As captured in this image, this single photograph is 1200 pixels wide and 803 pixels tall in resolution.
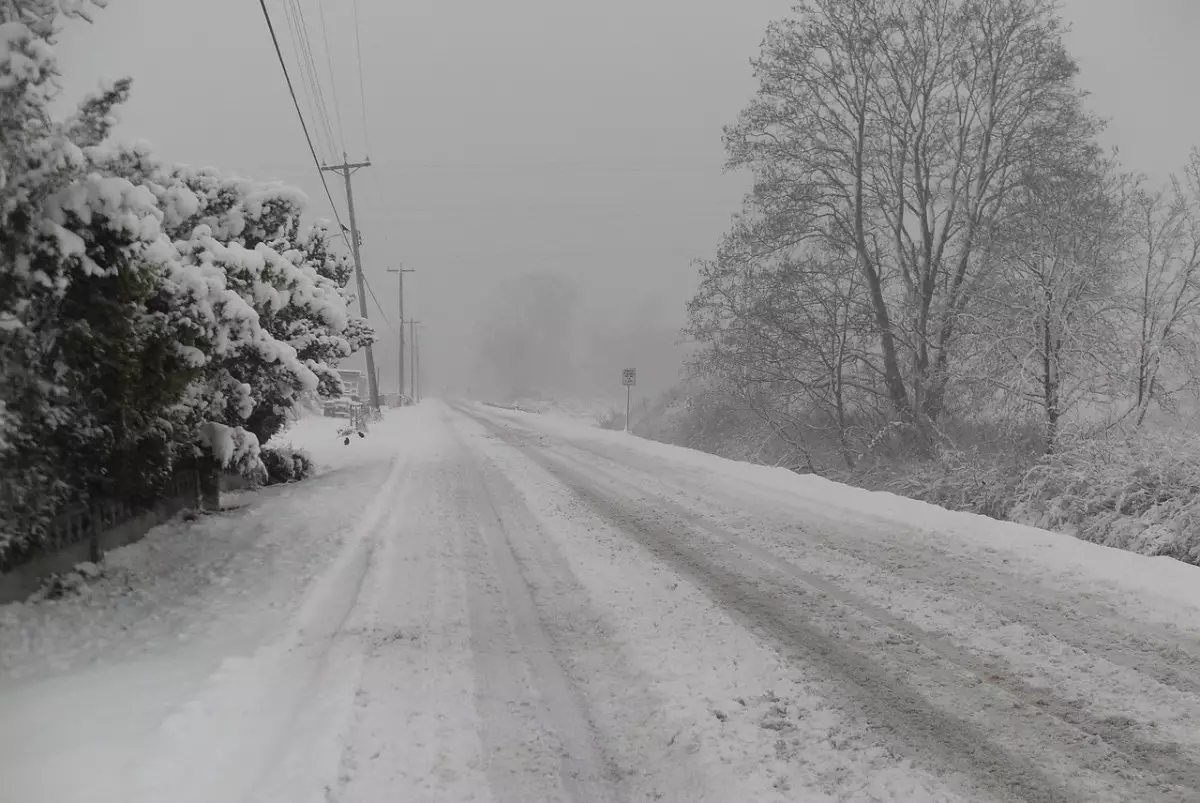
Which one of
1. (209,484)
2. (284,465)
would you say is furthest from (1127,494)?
(284,465)

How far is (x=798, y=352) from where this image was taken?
16188mm

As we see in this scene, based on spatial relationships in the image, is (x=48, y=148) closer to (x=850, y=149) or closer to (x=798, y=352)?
(x=798, y=352)

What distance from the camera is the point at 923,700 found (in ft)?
11.1

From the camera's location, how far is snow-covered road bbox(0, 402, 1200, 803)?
9.10 ft

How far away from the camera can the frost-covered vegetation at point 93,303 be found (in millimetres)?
3846

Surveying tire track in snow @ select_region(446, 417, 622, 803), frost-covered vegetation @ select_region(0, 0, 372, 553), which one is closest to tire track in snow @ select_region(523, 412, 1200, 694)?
tire track in snow @ select_region(446, 417, 622, 803)

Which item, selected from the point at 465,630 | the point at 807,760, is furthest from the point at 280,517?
the point at 807,760

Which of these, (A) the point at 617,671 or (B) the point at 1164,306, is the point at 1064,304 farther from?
(A) the point at 617,671

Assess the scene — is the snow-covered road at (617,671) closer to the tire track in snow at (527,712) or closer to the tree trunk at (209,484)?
the tire track in snow at (527,712)

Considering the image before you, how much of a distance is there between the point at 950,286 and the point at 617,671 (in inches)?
564

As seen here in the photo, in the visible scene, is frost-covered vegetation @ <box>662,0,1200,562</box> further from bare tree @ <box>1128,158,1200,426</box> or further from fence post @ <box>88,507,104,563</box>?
fence post @ <box>88,507,104,563</box>

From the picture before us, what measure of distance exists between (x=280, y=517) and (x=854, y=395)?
44.0ft

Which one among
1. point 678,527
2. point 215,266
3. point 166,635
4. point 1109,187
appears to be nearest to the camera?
point 166,635

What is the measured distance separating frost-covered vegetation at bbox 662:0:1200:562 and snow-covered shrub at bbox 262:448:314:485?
9869mm
